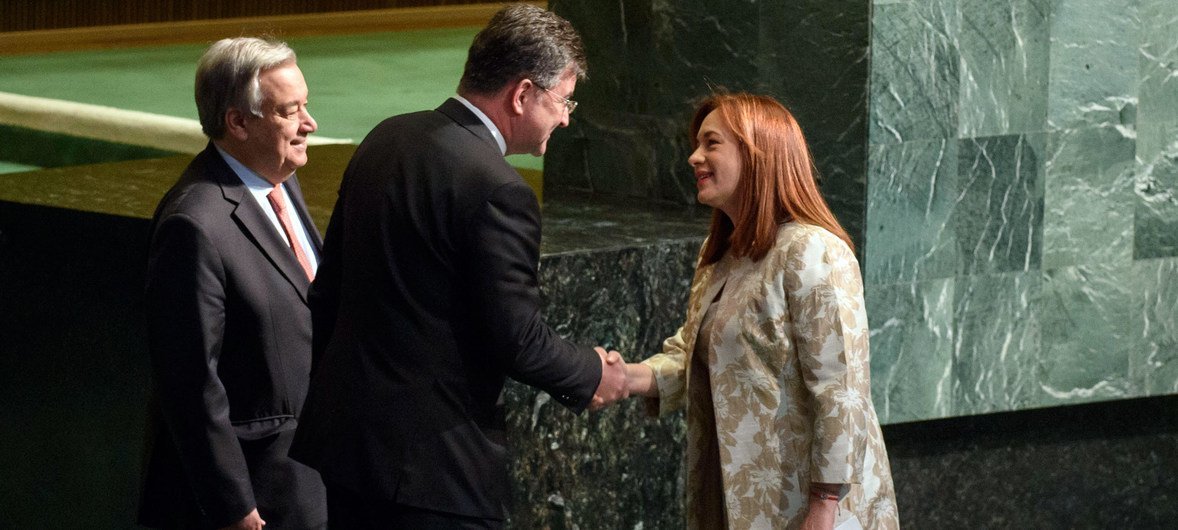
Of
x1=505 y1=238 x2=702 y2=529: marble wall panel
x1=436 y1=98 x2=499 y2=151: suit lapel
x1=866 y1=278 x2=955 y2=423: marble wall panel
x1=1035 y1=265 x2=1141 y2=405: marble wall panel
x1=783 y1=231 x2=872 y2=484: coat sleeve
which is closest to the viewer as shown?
x1=436 y1=98 x2=499 y2=151: suit lapel

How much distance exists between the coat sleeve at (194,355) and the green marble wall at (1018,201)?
7.03 ft

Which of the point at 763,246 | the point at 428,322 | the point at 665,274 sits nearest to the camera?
the point at 428,322

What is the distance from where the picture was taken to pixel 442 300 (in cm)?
302

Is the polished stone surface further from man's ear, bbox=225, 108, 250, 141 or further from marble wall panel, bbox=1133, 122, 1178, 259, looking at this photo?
man's ear, bbox=225, 108, 250, 141

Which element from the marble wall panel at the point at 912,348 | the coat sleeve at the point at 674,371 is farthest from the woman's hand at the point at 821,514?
the marble wall panel at the point at 912,348

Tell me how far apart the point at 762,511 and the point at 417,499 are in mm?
716

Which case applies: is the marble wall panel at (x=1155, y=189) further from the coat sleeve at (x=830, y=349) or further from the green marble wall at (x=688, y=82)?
the coat sleeve at (x=830, y=349)

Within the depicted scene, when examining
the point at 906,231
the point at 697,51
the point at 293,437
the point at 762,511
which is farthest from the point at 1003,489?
the point at 293,437

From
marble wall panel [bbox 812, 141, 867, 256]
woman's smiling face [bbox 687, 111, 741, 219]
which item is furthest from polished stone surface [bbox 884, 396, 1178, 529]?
woman's smiling face [bbox 687, 111, 741, 219]

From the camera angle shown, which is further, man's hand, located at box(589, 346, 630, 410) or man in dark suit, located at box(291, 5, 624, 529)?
man's hand, located at box(589, 346, 630, 410)

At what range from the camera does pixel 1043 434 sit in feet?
16.9

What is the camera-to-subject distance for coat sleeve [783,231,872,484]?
3191mm

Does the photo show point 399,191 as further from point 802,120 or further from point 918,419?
point 918,419

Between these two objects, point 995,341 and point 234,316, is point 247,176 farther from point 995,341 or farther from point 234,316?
point 995,341
